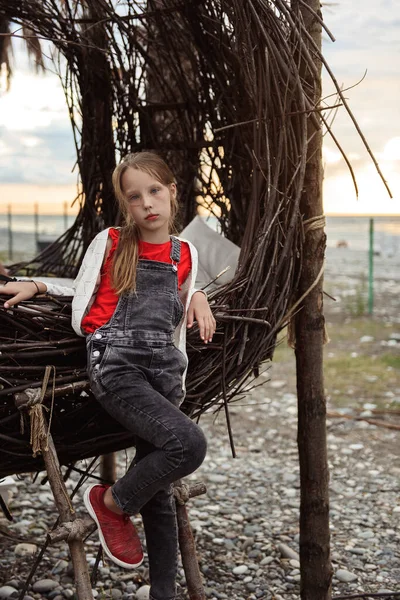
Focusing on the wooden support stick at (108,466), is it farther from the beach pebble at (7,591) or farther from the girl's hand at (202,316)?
the girl's hand at (202,316)

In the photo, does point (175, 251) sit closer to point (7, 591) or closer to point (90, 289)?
point (90, 289)

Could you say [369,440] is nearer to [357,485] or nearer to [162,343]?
[357,485]

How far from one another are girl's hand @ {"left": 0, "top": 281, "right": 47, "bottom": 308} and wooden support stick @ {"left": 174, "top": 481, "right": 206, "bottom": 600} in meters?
0.85

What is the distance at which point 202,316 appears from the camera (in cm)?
238

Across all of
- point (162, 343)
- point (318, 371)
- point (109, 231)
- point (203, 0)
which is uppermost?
point (203, 0)

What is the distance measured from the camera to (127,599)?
10.3ft

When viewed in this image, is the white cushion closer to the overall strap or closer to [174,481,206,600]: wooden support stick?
the overall strap

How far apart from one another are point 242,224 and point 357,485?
169 centimetres

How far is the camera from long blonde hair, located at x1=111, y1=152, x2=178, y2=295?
2.33 metres

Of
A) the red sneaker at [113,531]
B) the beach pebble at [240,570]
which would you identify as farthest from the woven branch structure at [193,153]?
the beach pebble at [240,570]

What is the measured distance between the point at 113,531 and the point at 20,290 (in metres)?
0.76

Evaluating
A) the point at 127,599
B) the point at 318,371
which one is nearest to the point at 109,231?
the point at 318,371

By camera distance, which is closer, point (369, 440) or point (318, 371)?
point (318, 371)

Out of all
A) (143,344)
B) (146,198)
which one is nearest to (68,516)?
(143,344)
